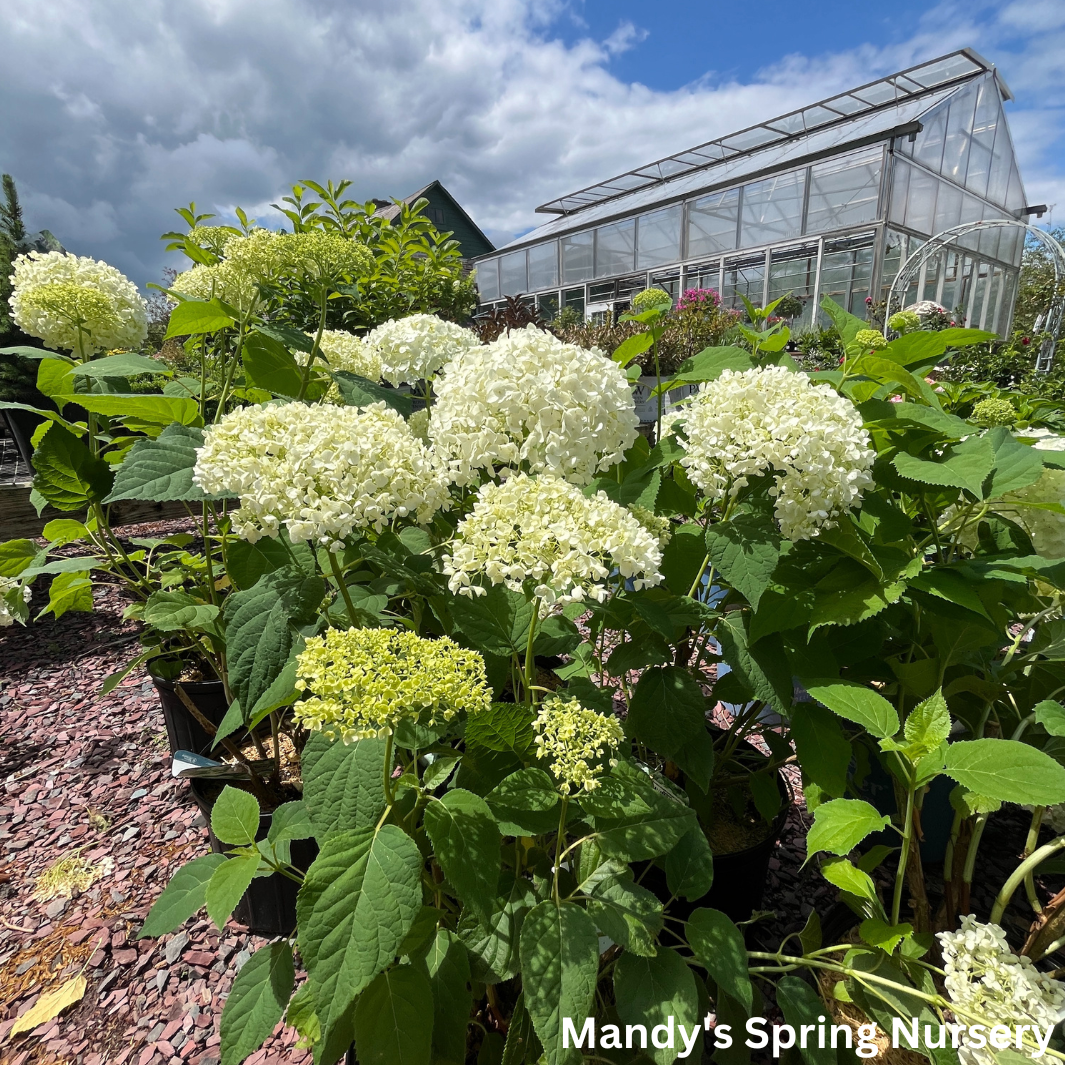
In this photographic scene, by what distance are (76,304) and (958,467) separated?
219cm

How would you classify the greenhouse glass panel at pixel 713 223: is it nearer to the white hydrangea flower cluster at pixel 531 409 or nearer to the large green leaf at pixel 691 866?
the white hydrangea flower cluster at pixel 531 409

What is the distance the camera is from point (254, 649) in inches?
41.1

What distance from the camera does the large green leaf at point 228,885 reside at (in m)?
0.94

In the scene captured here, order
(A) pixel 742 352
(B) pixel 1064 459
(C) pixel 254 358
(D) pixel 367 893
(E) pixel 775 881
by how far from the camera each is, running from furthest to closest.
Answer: (E) pixel 775 881 → (A) pixel 742 352 → (C) pixel 254 358 → (B) pixel 1064 459 → (D) pixel 367 893

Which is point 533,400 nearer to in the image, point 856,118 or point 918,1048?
point 918,1048

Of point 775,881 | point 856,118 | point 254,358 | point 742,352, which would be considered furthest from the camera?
point 856,118

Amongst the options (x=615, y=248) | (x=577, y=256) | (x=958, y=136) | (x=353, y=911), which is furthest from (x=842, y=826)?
(x=577, y=256)

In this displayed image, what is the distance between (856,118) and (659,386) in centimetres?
1790

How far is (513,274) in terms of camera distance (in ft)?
70.2

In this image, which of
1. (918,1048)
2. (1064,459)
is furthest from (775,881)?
(1064,459)

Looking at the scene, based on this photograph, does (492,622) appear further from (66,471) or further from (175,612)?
(66,471)

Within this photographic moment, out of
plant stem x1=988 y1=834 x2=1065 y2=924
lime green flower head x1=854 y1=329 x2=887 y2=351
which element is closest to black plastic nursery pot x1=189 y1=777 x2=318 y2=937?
plant stem x1=988 y1=834 x2=1065 y2=924

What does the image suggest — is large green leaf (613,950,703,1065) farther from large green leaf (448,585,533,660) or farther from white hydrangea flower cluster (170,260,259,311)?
white hydrangea flower cluster (170,260,259,311)

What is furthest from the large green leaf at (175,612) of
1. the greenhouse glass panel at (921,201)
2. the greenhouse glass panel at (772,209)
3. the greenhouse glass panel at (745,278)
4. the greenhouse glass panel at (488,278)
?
the greenhouse glass panel at (488,278)
